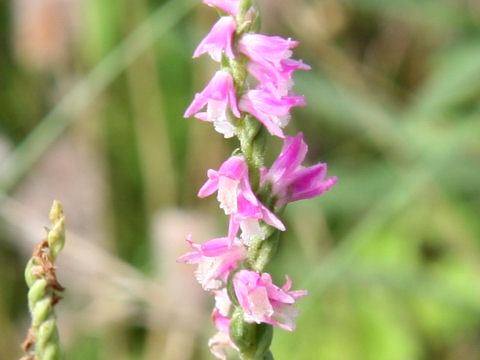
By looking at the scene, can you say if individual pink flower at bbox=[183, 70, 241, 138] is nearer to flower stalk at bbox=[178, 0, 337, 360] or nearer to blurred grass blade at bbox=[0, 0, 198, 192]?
flower stalk at bbox=[178, 0, 337, 360]

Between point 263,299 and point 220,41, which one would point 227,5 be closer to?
point 220,41

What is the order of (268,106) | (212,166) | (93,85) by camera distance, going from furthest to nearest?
(212,166) → (93,85) → (268,106)

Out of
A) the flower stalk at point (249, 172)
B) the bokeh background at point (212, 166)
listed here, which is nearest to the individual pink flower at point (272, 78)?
the flower stalk at point (249, 172)

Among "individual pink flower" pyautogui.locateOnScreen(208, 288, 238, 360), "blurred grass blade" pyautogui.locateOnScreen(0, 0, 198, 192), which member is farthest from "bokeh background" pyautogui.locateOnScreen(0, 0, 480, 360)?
"individual pink flower" pyautogui.locateOnScreen(208, 288, 238, 360)

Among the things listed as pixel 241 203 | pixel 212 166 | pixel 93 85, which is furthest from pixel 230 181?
pixel 212 166

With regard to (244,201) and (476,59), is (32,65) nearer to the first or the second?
(476,59)

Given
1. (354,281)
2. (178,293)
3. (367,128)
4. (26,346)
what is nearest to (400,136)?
(367,128)
